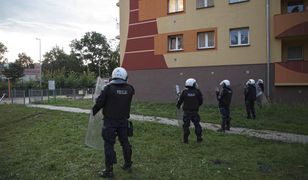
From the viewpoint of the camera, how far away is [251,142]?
34.4 ft

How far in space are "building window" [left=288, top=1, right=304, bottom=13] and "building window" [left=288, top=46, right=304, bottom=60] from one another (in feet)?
Answer: 7.34

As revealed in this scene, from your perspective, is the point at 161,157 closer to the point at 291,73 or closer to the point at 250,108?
the point at 250,108

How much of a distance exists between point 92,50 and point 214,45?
8144 cm

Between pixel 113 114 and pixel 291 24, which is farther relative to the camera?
pixel 291 24

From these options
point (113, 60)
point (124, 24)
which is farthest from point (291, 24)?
point (113, 60)

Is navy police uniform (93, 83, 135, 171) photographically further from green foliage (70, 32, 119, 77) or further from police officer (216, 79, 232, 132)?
green foliage (70, 32, 119, 77)

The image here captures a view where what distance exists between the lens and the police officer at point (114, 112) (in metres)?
6.85

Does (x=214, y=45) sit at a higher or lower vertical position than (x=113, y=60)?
lower

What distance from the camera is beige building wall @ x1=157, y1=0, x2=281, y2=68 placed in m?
22.6

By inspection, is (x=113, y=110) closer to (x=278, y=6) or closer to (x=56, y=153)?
(x=56, y=153)

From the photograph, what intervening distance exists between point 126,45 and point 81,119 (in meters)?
13.9

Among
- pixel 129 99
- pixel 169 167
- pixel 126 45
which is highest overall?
pixel 126 45

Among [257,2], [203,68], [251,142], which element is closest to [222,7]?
[257,2]

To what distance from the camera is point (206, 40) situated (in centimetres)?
2503
